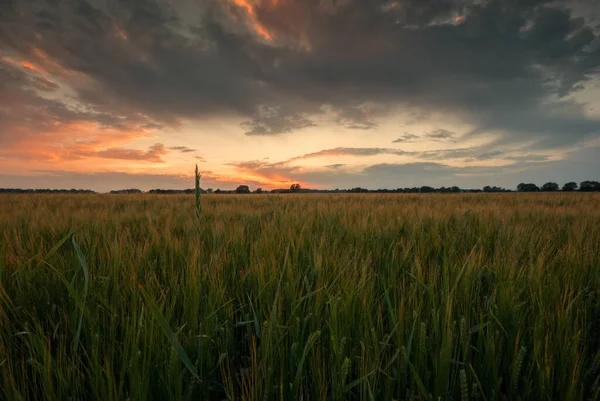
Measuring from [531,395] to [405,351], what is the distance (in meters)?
0.41

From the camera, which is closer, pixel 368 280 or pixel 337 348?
pixel 337 348

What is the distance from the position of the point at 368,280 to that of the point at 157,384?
2.94 ft

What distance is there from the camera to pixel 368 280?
135cm

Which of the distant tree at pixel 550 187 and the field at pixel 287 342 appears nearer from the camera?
the field at pixel 287 342

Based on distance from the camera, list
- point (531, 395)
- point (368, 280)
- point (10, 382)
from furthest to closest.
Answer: point (368, 280)
point (531, 395)
point (10, 382)

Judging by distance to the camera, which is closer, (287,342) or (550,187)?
(287,342)

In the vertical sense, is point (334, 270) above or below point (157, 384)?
above

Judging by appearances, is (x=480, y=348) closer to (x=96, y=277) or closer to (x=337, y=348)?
(x=337, y=348)

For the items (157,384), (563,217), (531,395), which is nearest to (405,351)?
(531,395)

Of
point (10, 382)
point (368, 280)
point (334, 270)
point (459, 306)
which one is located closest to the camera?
point (10, 382)

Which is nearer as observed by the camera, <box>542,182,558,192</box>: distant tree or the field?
the field

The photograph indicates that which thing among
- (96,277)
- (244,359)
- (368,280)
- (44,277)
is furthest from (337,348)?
(44,277)

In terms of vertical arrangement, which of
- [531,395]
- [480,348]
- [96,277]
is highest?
[96,277]

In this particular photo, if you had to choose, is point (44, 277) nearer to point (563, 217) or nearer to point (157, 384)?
point (157, 384)
